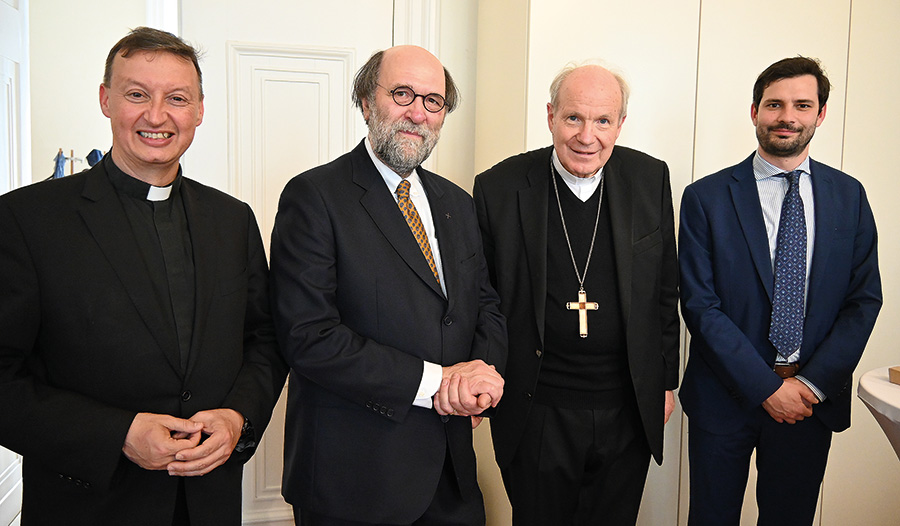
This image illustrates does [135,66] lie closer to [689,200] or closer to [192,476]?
[192,476]

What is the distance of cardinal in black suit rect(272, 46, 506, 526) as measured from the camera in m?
1.65

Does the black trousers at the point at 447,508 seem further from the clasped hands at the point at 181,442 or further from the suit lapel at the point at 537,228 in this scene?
the suit lapel at the point at 537,228

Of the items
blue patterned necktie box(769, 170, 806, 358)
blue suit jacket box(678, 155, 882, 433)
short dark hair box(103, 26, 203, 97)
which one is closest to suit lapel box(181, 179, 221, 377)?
short dark hair box(103, 26, 203, 97)

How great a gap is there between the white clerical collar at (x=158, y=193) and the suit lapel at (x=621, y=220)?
1.28 metres

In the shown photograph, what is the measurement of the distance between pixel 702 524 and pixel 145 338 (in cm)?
190

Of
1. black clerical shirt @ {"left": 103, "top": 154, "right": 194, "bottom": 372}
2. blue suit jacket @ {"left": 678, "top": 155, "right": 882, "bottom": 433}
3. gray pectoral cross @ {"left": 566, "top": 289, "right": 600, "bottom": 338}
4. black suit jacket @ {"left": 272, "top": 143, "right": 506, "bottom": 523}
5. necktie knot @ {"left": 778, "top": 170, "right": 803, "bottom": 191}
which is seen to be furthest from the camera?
necktie knot @ {"left": 778, "top": 170, "right": 803, "bottom": 191}

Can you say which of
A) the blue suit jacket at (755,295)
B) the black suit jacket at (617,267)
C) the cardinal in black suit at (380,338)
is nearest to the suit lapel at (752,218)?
the blue suit jacket at (755,295)

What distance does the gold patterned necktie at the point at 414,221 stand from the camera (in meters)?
1.82

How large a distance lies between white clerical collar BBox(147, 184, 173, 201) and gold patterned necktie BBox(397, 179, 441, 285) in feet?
1.89

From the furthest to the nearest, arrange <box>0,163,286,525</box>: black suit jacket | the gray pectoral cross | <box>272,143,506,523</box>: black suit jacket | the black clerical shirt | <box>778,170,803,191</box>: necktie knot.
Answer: <box>778,170,803,191</box>: necktie knot
the gray pectoral cross
<box>272,143,506,523</box>: black suit jacket
the black clerical shirt
<box>0,163,286,525</box>: black suit jacket

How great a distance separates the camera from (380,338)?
172 cm

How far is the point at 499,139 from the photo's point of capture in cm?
288

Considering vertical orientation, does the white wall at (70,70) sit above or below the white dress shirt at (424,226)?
above

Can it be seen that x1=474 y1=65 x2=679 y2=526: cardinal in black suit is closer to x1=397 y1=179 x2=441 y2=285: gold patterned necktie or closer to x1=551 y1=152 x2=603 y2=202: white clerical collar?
x1=551 y1=152 x2=603 y2=202: white clerical collar
